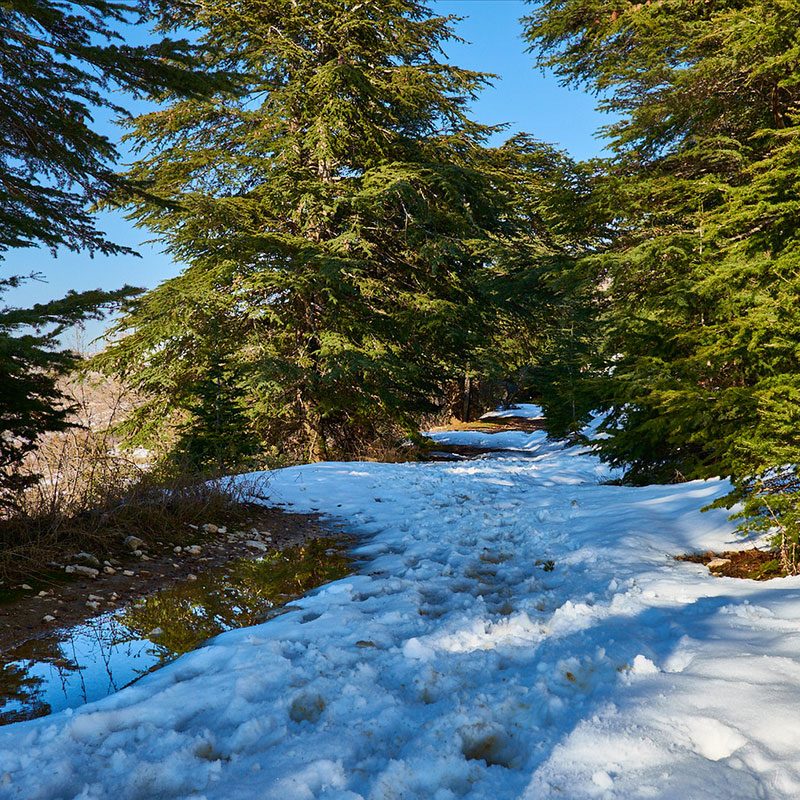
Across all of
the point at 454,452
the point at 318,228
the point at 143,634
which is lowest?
the point at 454,452

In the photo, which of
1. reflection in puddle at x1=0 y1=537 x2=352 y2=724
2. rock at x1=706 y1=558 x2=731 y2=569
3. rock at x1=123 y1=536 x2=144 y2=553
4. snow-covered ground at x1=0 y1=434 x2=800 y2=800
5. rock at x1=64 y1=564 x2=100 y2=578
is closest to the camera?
snow-covered ground at x1=0 y1=434 x2=800 y2=800

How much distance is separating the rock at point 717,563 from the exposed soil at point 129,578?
3.86m

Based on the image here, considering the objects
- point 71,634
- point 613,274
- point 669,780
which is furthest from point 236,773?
point 613,274

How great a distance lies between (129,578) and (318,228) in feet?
34.9

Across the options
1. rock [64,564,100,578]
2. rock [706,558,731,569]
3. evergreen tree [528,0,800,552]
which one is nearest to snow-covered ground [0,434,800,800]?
rock [706,558,731,569]

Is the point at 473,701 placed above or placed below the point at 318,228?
below

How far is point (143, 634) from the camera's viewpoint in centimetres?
342

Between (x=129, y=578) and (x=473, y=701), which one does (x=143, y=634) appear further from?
(x=473, y=701)

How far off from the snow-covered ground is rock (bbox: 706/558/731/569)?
4.9 inches

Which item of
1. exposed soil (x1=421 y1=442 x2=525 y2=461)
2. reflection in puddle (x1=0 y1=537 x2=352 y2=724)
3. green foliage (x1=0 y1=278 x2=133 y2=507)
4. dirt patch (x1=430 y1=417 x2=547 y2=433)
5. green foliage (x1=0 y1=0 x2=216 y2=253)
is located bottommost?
exposed soil (x1=421 y1=442 x2=525 y2=461)

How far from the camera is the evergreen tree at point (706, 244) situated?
4375mm

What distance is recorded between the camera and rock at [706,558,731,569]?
3.98 meters

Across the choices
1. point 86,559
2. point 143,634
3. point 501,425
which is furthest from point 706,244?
point 501,425

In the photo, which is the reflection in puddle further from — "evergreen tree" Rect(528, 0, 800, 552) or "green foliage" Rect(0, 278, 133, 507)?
"evergreen tree" Rect(528, 0, 800, 552)
